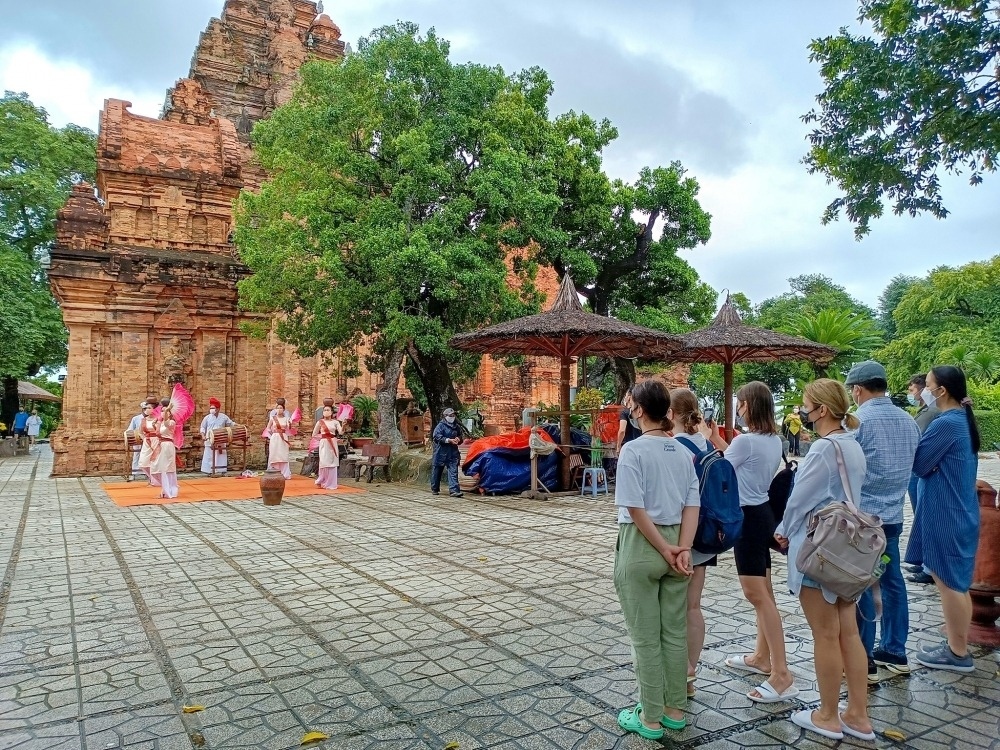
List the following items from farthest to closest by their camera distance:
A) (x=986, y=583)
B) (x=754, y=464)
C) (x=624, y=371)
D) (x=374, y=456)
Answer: (x=624, y=371), (x=374, y=456), (x=986, y=583), (x=754, y=464)

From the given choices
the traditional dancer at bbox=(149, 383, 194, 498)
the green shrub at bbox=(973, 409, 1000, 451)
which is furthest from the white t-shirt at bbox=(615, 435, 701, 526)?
the green shrub at bbox=(973, 409, 1000, 451)

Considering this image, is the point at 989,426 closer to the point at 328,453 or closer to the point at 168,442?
the point at 328,453

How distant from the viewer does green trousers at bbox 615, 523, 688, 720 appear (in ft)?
10.2

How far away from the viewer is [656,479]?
309 cm

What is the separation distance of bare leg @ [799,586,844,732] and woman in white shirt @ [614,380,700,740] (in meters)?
0.58

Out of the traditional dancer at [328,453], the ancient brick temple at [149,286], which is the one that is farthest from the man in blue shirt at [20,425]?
the traditional dancer at [328,453]

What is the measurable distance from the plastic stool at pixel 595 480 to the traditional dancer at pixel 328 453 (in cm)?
493

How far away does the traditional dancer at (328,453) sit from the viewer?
13750 millimetres

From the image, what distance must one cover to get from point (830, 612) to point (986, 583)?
206cm

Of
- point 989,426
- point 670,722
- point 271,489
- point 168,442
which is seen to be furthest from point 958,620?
point 989,426

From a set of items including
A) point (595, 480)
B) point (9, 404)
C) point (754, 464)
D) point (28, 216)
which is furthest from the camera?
point (9, 404)

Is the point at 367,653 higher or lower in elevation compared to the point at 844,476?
lower

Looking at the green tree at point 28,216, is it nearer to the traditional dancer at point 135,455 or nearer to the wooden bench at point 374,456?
the traditional dancer at point 135,455

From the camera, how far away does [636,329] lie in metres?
12.2
